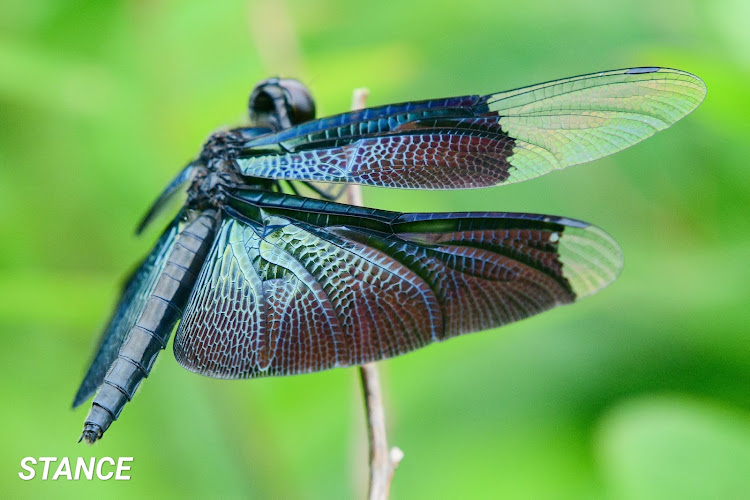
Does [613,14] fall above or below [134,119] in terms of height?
above

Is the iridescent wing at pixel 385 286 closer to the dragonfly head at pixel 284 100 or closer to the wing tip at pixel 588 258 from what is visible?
the wing tip at pixel 588 258

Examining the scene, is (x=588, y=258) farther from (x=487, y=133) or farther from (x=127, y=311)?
(x=127, y=311)

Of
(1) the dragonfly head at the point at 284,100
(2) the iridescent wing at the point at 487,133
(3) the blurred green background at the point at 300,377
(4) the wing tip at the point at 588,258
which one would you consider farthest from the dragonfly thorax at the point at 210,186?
(4) the wing tip at the point at 588,258

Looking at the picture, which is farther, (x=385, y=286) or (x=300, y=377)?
(x=300, y=377)

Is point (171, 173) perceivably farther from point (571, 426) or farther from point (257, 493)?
point (571, 426)

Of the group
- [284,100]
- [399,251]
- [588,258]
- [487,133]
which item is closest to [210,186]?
[284,100]

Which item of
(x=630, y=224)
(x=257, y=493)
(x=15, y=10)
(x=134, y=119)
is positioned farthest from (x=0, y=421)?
(x=630, y=224)
